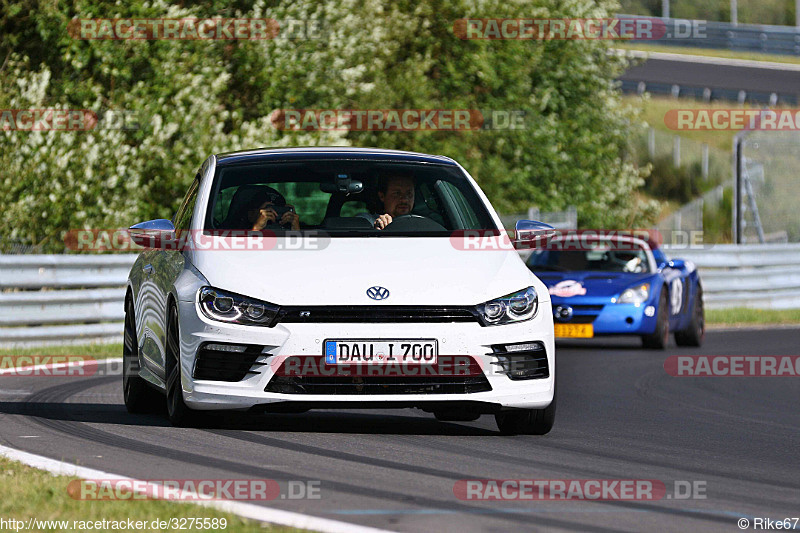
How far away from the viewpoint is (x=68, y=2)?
24734mm

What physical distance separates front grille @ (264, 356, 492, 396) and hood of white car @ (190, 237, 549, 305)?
0.32 metres

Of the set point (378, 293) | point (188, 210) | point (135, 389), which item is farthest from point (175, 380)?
point (188, 210)

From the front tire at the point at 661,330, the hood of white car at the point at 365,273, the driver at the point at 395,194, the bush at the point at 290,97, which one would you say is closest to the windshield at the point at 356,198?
the driver at the point at 395,194

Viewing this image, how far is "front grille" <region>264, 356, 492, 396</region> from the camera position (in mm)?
7891

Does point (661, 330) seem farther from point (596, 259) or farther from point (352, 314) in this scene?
point (352, 314)

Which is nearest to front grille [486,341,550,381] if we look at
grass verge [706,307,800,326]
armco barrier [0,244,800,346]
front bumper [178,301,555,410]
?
front bumper [178,301,555,410]

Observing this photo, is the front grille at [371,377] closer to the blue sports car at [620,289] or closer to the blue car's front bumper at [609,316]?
the blue sports car at [620,289]

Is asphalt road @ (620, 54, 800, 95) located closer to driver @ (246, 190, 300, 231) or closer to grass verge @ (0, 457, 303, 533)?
driver @ (246, 190, 300, 231)

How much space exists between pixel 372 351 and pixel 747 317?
1733 cm

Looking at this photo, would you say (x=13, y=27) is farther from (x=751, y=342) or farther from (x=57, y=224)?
(x=751, y=342)

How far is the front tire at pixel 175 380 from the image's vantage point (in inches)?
329

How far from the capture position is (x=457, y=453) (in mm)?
7844

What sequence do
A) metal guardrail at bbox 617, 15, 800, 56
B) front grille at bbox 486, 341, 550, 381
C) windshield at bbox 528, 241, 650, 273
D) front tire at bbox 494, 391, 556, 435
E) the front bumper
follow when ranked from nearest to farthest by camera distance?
1. the front bumper
2. front grille at bbox 486, 341, 550, 381
3. front tire at bbox 494, 391, 556, 435
4. windshield at bbox 528, 241, 650, 273
5. metal guardrail at bbox 617, 15, 800, 56

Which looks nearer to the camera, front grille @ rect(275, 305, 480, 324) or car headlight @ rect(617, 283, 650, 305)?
front grille @ rect(275, 305, 480, 324)
